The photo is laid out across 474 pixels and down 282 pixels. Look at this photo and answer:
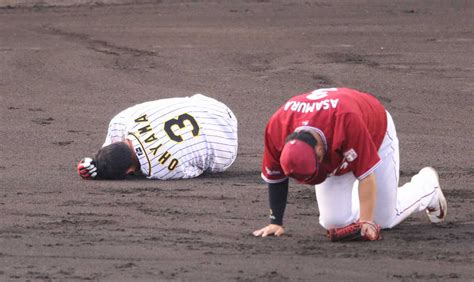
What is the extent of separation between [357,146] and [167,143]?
2640mm

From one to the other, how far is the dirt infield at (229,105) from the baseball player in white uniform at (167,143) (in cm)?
14

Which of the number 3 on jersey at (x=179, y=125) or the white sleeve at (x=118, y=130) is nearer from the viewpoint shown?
the number 3 on jersey at (x=179, y=125)

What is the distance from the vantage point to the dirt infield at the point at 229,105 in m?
6.95

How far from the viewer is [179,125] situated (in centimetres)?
930

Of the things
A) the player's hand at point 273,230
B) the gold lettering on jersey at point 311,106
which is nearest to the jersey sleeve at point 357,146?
the gold lettering on jersey at point 311,106

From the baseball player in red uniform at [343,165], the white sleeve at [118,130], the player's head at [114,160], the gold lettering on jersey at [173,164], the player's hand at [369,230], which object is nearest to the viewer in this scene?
the baseball player in red uniform at [343,165]

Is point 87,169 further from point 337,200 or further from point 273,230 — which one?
point 337,200

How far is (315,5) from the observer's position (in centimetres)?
1923

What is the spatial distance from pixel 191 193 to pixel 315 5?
10741 mm

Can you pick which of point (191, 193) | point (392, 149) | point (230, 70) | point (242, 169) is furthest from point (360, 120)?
point (230, 70)

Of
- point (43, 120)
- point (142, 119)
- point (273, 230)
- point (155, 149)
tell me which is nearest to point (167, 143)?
point (155, 149)

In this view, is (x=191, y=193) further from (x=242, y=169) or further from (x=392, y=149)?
(x=392, y=149)

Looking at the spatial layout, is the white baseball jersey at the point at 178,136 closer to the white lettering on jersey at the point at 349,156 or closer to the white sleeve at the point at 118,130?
the white sleeve at the point at 118,130

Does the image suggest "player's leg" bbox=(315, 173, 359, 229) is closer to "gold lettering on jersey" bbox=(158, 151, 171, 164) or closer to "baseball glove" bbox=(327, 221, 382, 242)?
"baseball glove" bbox=(327, 221, 382, 242)
